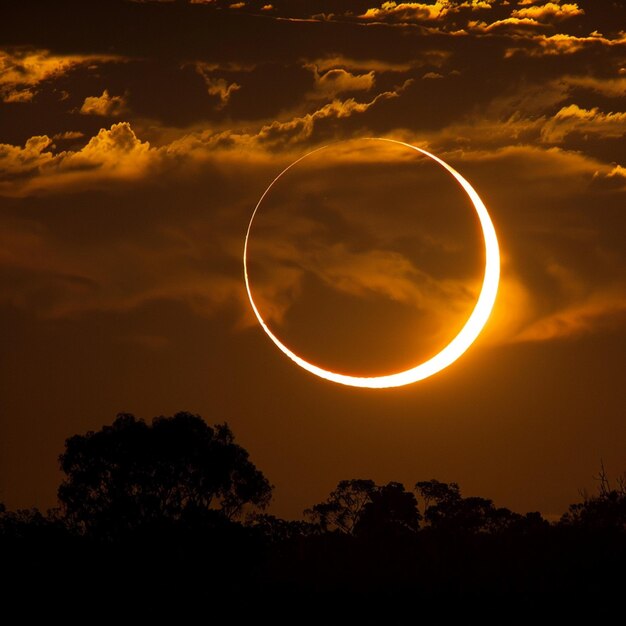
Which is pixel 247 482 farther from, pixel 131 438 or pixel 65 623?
pixel 65 623

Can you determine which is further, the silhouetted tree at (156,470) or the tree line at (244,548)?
Result: the silhouetted tree at (156,470)

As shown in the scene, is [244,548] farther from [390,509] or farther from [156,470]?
[390,509]

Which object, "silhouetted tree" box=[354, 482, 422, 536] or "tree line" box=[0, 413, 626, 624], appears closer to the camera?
"tree line" box=[0, 413, 626, 624]

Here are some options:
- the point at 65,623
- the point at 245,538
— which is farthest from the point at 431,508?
the point at 65,623
